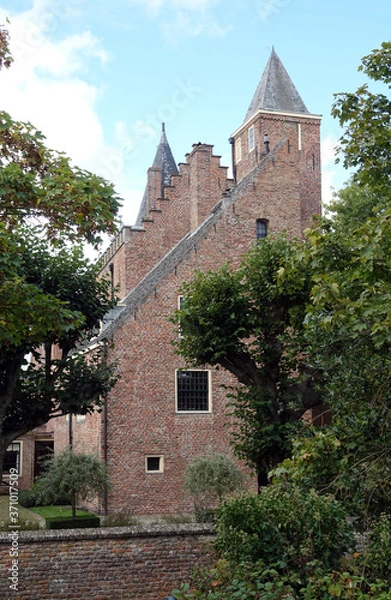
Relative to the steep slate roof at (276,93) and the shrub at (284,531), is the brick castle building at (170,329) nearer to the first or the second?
the steep slate roof at (276,93)

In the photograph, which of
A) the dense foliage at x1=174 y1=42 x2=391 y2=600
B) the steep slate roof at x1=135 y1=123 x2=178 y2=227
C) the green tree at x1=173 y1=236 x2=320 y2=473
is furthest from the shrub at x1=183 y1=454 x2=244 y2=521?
the steep slate roof at x1=135 y1=123 x2=178 y2=227

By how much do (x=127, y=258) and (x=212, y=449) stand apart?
12543 millimetres

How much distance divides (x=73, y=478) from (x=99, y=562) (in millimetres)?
9524

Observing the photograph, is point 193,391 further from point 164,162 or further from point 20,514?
point 164,162

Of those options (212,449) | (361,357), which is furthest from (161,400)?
(361,357)

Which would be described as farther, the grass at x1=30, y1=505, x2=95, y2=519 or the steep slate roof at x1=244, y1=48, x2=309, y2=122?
the steep slate roof at x1=244, y1=48, x2=309, y2=122

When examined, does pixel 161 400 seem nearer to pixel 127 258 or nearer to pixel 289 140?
pixel 127 258

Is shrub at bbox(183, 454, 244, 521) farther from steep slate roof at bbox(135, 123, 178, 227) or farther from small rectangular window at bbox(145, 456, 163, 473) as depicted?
steep slate roof at bbox(135, 123, 178, 227)

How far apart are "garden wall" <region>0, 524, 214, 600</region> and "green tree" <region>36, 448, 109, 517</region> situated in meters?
9.26

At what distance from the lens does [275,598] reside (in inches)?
307

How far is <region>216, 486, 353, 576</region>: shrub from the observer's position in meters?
9.19

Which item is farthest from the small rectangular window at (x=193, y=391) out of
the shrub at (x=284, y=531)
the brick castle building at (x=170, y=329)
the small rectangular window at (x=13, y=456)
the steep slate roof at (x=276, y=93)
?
the steep slate roof at (x=276, y=93)

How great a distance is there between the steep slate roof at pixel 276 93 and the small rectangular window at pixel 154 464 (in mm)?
24116

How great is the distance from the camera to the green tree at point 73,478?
71.5 ft
